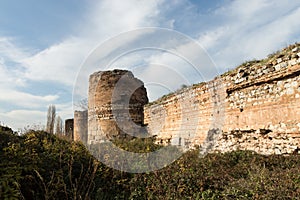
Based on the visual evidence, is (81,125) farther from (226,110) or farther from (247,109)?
(247,109)

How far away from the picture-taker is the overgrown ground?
4.18 meters

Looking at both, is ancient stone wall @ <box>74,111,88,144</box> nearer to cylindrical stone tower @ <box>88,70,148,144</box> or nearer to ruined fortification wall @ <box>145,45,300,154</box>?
cylindrical stone tower @ <box>88,70,148,144</box>

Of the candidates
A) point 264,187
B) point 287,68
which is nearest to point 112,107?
point 287,68

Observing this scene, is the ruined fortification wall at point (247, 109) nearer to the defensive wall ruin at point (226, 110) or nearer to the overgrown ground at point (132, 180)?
the defensive wall ruin at point (226, 110)

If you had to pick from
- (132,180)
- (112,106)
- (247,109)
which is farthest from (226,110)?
(112,106)

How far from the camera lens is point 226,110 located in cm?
938

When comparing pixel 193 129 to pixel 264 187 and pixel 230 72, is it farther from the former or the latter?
pixel 264 187

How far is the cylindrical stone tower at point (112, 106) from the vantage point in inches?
551

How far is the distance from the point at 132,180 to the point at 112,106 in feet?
28.8

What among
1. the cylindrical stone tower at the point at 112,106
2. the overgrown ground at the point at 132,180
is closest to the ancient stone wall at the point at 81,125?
the cylindrical stone tower at the point at 112,106

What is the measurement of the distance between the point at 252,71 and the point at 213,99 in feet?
6.68

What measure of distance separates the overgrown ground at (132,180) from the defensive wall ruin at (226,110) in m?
1.11

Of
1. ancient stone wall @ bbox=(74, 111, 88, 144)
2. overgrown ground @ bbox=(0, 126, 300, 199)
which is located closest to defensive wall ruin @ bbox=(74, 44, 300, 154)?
overgrown ground @ bbox=(0, 126, 300, 199)

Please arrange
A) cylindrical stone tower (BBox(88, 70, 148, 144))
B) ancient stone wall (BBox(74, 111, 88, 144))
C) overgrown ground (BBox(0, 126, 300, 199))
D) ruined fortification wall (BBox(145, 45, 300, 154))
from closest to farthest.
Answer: overgrown ground (BBox(0, 126, 300, 199)) → ruined fortification wall (BBox(145, 45, 300, 154)) → cylindrical stone tower (BBox(88, 70, 148, 144)) → ancient stone wall (BBox(74, 111, 88, 144))
